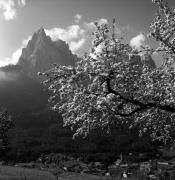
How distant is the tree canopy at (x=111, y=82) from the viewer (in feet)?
66.6

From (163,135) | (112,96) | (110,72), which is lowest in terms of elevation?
(163,135)

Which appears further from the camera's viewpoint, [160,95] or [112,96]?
[160,95]

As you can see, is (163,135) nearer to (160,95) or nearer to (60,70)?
(160,95)

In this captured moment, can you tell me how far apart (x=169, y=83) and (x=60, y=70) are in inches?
276

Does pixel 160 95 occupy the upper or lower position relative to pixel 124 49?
lower

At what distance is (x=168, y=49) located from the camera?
2156cm

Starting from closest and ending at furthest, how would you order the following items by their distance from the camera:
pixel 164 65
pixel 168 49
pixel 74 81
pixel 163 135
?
pixel 74 81, pixel 168 49, pixel 164 65, pixel 163 135

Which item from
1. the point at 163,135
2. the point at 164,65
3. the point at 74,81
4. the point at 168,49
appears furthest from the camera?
the point at 163,135

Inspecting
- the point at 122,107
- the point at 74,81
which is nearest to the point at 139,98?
the point at 122,107

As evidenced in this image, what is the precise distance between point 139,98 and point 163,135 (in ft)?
20.4

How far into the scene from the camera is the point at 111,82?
21922mm

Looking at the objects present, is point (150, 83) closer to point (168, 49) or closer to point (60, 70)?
point (168, 49)

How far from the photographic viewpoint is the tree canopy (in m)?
20.3

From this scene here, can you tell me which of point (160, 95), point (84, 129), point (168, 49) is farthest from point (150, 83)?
point (84, 129)
